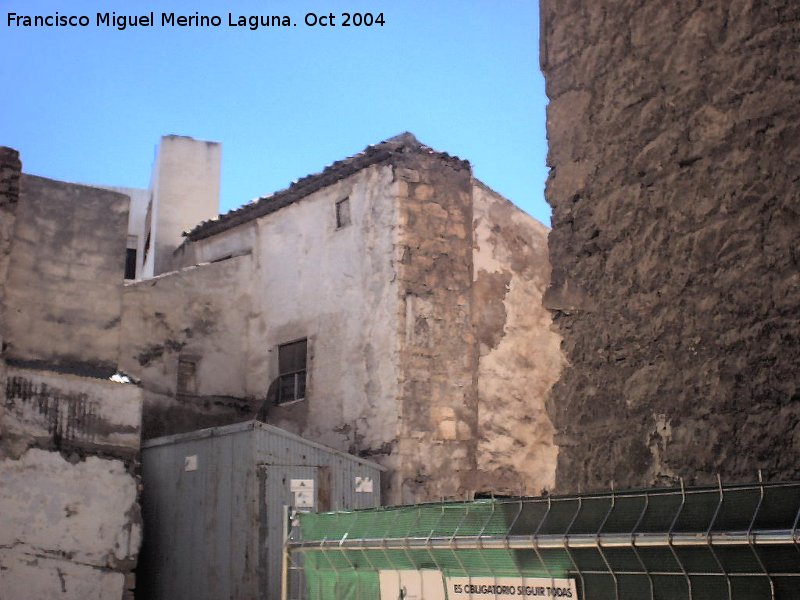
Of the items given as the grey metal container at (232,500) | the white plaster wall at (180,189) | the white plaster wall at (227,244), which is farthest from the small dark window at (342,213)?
the white plaster wall at (180,189)

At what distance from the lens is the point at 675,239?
3986mm

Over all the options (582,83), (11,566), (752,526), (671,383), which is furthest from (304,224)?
(752,526)

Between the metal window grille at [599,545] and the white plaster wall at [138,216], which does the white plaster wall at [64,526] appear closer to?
the metal window grille at [599,545]

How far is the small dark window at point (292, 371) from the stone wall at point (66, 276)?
3073mm

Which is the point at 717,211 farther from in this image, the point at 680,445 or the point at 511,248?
the point at 511,248

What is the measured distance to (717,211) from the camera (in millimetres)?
3807

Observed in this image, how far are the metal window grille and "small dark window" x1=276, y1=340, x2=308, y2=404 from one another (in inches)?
387

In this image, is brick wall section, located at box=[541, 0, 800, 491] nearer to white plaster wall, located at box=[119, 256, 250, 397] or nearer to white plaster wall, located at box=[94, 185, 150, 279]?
white plaster wall, located at box=[119, 256, 250, 397]

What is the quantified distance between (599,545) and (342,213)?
10859 millimetres

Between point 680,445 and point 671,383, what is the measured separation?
0.25 metres

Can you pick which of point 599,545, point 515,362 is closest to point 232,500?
point 515,362

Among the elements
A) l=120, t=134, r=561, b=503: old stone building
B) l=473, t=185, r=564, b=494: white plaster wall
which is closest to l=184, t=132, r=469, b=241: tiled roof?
l=120, t=134, r=561, b=503: old stone building

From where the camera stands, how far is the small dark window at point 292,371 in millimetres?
13367

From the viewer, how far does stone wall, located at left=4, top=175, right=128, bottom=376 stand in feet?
34.1
